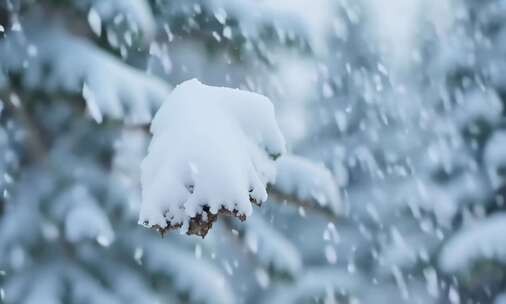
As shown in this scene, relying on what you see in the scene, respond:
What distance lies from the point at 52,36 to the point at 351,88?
7.08 metres

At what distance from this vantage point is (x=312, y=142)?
1097 centimetres

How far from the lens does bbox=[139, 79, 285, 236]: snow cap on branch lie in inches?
70.1

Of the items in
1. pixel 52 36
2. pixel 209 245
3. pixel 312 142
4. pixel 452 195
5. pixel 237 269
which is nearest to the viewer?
pixel 52 36

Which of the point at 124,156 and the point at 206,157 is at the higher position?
the point at 206,157

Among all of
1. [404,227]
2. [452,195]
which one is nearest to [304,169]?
[452,195]

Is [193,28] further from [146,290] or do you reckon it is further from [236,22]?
[146,290]

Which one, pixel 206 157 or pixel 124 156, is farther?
pixel 124 156

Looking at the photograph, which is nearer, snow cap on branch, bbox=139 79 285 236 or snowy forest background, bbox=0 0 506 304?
snow cap on branch, bbox=139 79 285 236

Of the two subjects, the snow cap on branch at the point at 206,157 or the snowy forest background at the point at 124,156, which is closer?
the snow cap on branch at the point at 206,157

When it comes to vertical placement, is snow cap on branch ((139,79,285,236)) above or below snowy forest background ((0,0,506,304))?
above

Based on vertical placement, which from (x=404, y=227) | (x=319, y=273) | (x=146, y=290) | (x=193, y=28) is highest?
(x=193, y=28)

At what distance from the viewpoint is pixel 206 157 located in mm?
1878

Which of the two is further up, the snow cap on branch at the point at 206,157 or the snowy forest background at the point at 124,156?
the snow cap on branch at the point at 206,157

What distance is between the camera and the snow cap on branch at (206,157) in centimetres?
178
